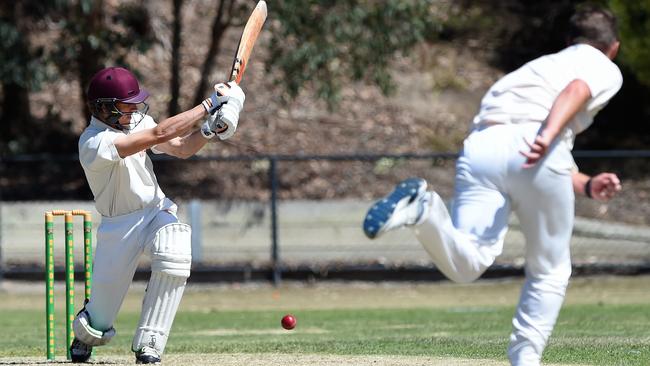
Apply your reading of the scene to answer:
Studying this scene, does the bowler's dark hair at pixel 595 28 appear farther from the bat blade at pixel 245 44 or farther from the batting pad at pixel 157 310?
the batting pad at pixel 157 310

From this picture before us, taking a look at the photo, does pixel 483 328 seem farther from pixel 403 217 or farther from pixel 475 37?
pixel 475 37

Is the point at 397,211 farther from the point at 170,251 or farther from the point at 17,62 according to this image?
the point at 17,62

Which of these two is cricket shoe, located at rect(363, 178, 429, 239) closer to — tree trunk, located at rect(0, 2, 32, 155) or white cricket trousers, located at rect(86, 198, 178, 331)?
white cricket trousers, located at rect(86, 198, 178, 331)

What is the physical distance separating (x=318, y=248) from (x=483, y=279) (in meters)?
2.56

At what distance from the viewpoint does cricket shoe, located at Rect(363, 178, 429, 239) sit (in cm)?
548

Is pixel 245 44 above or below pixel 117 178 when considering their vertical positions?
above

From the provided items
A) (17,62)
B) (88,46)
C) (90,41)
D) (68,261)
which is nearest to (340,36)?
(90,41)

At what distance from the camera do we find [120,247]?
7039 mm

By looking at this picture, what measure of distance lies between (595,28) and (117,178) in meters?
2.89

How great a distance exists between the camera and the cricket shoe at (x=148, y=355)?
7.06 m

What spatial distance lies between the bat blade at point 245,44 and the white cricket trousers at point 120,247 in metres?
0.93

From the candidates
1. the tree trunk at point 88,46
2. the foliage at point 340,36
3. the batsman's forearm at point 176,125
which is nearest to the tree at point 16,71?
the tree trunk at point 88,46

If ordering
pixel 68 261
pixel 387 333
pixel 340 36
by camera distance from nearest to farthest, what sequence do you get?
1. pixel 68 261
2. pixel 387 333
3. pixel 340 36

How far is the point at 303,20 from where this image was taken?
1869cm
